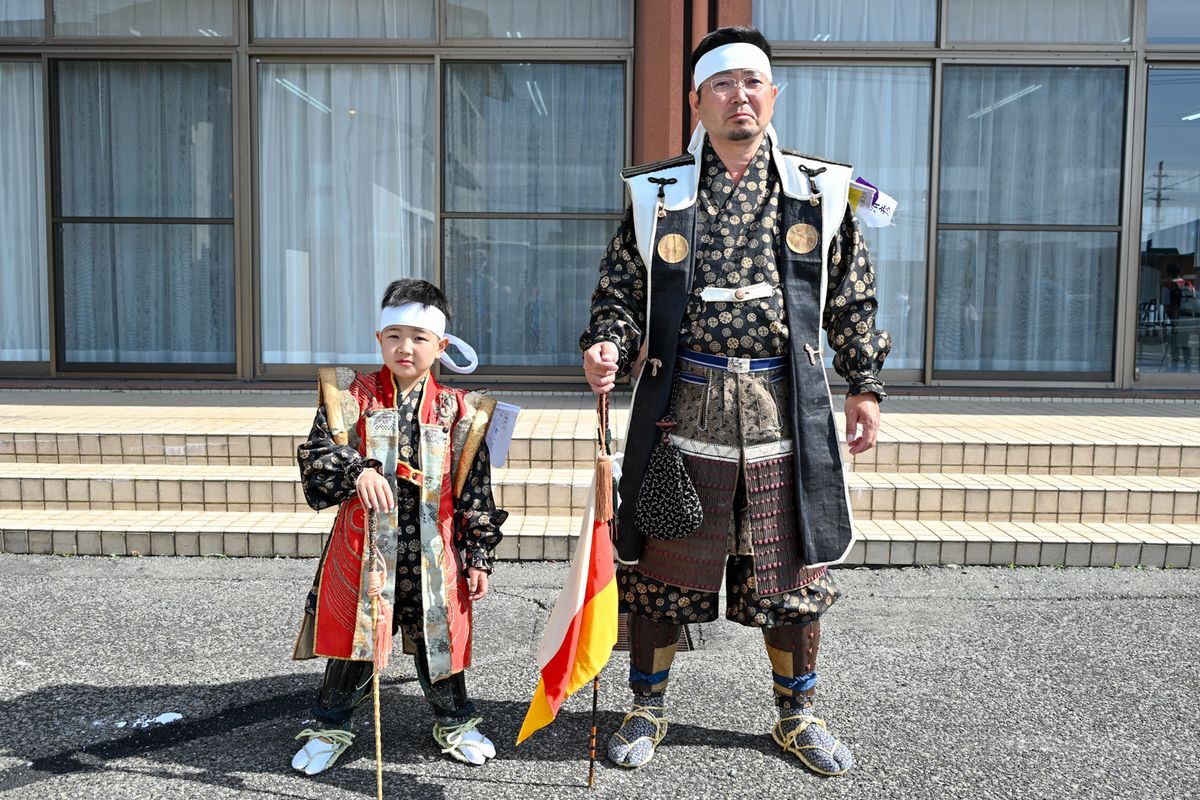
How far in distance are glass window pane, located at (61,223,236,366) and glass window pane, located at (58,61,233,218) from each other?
0.19 metres

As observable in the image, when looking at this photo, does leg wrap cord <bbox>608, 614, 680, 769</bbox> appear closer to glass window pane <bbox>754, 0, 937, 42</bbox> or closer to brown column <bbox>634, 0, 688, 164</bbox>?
brown column <bbox>634, 0, 688, 164</bbox>

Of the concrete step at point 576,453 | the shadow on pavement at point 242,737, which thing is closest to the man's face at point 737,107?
the shadow on pavement at point 242,737

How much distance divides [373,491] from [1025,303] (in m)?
6.75

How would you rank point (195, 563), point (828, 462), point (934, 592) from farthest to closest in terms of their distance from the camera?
point (195, 563), point (934, 592), point (828, 462)

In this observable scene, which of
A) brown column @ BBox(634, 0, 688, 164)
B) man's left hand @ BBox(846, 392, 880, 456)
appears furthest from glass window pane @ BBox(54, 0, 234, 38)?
man's left hand @ BBox(846, 392, 880, 456)

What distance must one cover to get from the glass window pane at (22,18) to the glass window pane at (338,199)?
1.80 meters

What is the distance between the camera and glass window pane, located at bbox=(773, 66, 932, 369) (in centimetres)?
773

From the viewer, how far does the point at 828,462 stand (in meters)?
2.82

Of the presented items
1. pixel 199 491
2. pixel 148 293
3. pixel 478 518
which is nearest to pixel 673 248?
pixel 478 518

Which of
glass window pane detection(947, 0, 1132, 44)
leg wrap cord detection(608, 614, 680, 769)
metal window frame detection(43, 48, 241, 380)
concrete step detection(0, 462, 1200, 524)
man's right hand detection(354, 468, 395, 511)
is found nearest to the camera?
man's right hand detection(354, 468, 395, 511)

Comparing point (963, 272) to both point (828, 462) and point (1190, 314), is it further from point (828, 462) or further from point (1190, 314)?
point (828, 462)

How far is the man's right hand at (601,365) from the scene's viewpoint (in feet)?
8.57

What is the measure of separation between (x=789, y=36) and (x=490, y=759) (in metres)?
6.48

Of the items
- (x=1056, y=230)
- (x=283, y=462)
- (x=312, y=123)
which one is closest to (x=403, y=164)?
(x=312, y=123)
